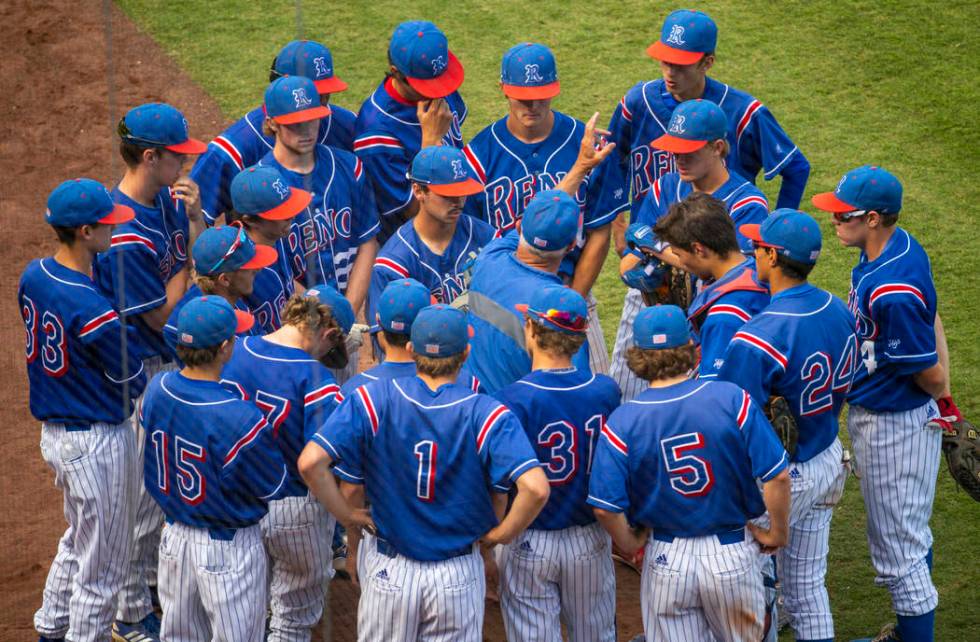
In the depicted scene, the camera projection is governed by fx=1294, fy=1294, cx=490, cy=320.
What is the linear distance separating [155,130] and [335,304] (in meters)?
1.05

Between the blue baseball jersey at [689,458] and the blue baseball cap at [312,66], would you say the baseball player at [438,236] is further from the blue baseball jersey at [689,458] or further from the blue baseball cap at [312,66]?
the blue baseball jersey at [689,458]

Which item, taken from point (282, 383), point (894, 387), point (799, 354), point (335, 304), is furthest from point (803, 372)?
point (282, 383)

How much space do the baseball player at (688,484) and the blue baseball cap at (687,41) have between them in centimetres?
195

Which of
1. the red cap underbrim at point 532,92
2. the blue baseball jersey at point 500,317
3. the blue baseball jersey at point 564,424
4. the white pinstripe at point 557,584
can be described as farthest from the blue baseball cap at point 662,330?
the red cap underbrim at point 532,92

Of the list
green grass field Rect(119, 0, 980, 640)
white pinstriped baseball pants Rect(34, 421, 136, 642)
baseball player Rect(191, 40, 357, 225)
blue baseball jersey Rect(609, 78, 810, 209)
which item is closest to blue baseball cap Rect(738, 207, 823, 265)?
blue baseball jersey Rect(609, 78, 810, 209)

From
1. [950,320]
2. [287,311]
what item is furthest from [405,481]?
[950,320]

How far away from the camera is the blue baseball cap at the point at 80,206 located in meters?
4.42

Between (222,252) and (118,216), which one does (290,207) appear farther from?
(118,216)

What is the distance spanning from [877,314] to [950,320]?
2480 millimetres

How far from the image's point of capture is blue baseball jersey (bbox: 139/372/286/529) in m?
4.02

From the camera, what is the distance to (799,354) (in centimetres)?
418

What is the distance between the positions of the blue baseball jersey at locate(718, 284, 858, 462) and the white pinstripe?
723mm

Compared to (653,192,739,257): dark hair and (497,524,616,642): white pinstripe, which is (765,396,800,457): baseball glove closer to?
(653,192,739,257): dark hair

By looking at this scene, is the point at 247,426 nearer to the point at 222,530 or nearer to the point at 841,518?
the point at 222,530
